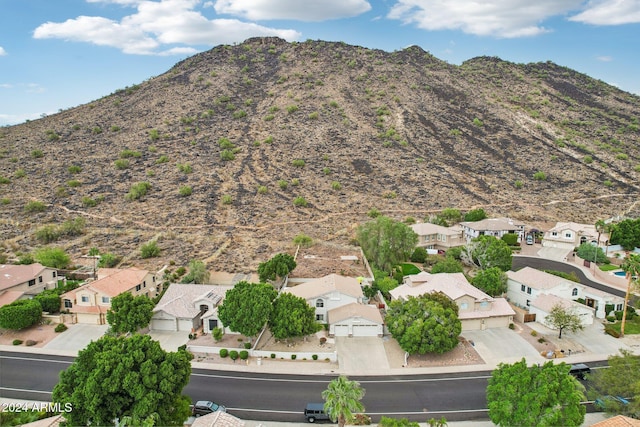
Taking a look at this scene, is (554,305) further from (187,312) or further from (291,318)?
(187,312)

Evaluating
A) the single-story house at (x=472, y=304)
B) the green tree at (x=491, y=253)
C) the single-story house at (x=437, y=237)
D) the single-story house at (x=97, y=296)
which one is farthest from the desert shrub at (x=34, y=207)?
the green tree at (x=491, y=253)

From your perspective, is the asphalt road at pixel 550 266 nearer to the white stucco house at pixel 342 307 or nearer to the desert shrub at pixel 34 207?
the white stucco house at pixel 342 307

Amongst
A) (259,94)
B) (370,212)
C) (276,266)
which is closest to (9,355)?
(276,266)

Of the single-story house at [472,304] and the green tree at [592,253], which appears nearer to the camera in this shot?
the single-story house at [472,304]

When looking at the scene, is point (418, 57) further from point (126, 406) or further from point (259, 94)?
point (126, 406)

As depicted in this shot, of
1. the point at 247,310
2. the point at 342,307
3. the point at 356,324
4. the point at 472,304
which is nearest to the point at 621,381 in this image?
the point at 472,304

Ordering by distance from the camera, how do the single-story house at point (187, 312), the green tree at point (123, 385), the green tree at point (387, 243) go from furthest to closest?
1. the green tree at point (387, 243)
2. the single-story house at point (187, 312)
3. the green tree at point (123, 385)
